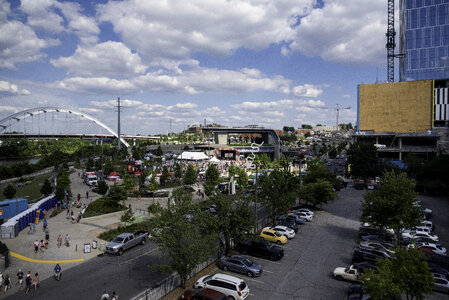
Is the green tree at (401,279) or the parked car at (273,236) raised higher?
the green tree at (401,279)

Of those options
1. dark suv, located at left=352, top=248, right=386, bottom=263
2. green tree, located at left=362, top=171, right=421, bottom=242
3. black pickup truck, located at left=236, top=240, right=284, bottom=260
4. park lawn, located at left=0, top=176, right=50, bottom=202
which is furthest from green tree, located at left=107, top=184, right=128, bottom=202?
green tree, located at left=362, top=171, right=421, bottom=242

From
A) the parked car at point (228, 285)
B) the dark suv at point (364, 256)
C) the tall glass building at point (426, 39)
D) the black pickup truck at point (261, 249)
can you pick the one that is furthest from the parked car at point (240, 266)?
the tall glass building at point (426, 39)

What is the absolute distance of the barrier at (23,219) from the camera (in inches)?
1109

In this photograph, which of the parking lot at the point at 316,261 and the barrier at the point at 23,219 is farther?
the barrier at the point at 23,219

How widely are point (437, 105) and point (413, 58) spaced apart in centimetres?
2498

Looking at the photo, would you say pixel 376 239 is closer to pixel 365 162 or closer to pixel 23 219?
pixel 23 219

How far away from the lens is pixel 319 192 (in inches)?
1503

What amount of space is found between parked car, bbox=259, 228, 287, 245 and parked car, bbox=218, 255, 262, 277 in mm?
6327

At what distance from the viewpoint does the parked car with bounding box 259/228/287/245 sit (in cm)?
2695

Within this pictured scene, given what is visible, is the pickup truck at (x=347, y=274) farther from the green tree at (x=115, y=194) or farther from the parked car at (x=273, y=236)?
the green tree at (x=115, y=194)

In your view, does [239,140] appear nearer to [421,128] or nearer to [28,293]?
[421,128]

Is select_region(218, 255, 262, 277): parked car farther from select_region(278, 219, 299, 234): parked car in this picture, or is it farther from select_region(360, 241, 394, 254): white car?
select_region(278, 219, 299, 234): parked car

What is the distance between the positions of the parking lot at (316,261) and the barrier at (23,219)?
21504 millimetres

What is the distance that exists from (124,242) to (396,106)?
9549 centimetres
